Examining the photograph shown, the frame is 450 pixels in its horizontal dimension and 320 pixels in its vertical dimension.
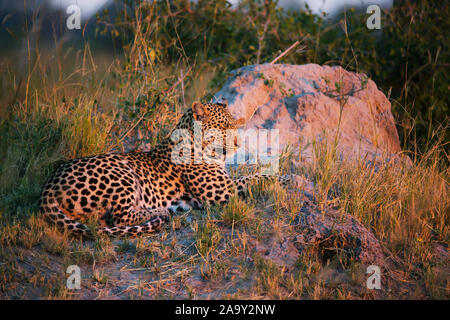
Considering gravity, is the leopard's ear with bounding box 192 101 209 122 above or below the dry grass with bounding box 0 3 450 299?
above

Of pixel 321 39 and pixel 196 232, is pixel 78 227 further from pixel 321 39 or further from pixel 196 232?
pixel 321 39

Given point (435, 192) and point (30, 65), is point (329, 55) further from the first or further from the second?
point (30, 65)

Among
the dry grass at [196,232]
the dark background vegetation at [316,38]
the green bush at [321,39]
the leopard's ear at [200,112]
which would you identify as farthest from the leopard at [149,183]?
the green bush at [321,39]

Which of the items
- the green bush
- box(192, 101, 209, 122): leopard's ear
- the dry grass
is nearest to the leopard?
box(192, 101, 209, 122): leopard's ear

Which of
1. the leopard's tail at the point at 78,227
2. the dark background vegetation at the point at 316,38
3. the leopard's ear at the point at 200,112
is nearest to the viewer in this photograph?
the leopard's tail at the point at 78,227

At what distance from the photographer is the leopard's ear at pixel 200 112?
5.61 meters

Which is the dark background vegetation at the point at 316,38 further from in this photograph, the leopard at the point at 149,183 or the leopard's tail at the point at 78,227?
the leopard's tail at the point at 78,227

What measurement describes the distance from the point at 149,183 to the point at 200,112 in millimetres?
Answer: 1091

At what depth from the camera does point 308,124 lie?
24.6 ft

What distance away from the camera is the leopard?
15.8 ft

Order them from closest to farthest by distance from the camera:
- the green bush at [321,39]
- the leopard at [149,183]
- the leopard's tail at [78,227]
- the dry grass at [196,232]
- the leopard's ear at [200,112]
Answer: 1. the dry grass at [196,232]
2. the leopard's tail at [78,227]
3. the leopard at [149,183]
4. the leopard's ear at [200,112]
5. the green bush at [321,39]

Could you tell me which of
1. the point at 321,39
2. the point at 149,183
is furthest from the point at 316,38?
the point at 149,183

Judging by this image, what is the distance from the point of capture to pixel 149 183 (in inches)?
216

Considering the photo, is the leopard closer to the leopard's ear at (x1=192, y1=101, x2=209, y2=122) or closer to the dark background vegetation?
the leopard's ear at (x1=192, y1=101, x2=209, y2=122)
